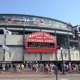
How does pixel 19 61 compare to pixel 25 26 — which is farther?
pixel 25 26

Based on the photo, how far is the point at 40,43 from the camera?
Answer: 41.1 m

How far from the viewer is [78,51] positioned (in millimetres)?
46750

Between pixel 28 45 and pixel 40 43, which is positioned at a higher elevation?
pixel 40 43

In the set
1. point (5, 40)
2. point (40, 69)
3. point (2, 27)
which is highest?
point (2, 27)

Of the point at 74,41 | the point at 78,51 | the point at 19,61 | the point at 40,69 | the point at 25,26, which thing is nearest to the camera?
the point at 40,69

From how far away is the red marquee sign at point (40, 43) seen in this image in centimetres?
4034

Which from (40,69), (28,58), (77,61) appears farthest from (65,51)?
(40,69)

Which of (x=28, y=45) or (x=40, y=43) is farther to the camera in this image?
(x=40, y=43)

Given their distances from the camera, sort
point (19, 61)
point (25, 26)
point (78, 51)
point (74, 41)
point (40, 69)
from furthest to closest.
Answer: point (74, 41) → point (78, 51) → point (25, 26) → point (19, 61) → point (40, 69)

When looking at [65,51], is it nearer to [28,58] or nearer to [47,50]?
[47,50]

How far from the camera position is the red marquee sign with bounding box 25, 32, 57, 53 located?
40344 mm

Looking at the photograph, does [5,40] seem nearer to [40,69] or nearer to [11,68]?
[11,68]

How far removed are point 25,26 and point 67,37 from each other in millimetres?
13513

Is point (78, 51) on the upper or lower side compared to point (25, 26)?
lower
